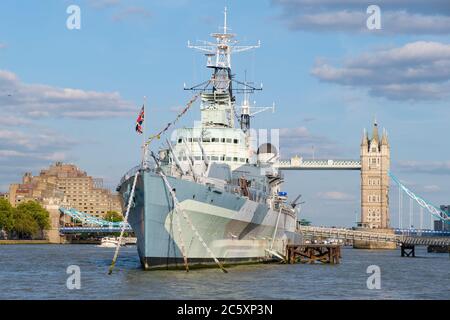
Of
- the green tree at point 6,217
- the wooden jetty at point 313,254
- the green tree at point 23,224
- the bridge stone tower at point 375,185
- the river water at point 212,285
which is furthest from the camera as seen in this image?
the bridge stone tower at point 375,185

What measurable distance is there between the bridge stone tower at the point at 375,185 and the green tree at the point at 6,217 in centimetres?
7734

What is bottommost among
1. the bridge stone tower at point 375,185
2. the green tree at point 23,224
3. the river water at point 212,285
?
the river water at point 212,285

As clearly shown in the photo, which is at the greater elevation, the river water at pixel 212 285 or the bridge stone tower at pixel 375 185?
the bridge stone tower at pixel 375 185

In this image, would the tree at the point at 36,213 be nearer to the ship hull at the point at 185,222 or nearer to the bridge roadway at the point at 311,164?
the bridge roadway at the point at 311,164

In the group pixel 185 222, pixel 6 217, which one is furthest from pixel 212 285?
pixel 6 217

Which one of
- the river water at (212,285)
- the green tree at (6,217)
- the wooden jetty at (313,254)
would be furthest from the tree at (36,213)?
the river water at (212,285)

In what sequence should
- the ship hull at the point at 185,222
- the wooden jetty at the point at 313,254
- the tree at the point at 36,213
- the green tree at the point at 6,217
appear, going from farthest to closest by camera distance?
the tree at the point at 36,213, the green tree at the point at 6,217, the wooden jetty at the point at 313,254, the ship hull at the point at 185,222

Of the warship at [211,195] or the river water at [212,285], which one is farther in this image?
the warship at [211,195]

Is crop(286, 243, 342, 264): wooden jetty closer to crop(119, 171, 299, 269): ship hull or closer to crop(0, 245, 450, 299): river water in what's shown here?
crop(0, 245, 450, 299): river water

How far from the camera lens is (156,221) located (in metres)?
43.8

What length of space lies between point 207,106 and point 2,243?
99.3 m

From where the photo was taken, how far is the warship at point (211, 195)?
43.9 metres

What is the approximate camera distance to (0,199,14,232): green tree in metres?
160
